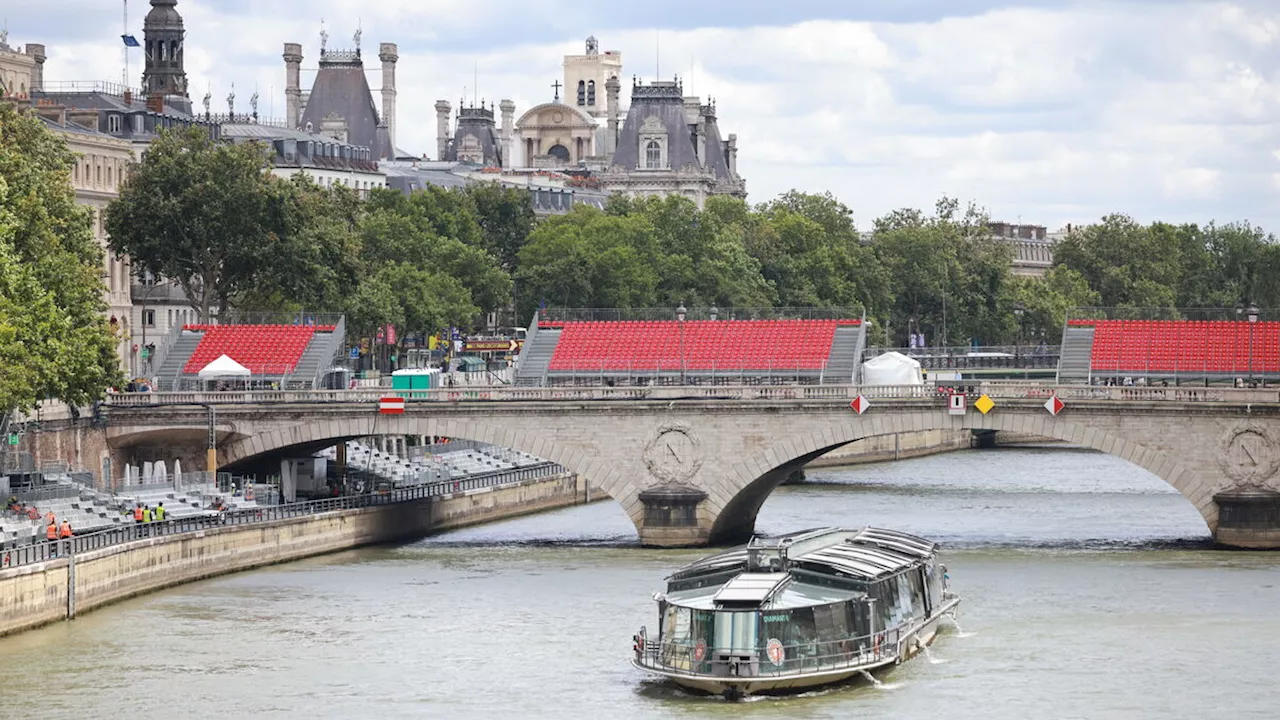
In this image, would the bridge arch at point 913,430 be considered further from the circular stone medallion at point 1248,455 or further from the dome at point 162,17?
the dome at point 162,17

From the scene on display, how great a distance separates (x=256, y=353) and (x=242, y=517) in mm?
21131

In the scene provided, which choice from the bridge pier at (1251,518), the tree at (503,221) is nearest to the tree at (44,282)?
the bridge pier at (1251,518)

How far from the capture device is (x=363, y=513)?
99.8m

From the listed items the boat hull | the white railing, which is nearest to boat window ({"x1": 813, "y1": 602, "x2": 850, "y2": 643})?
the boat hull

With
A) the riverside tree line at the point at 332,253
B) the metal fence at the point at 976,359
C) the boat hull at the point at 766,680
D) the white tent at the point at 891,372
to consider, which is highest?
the riverside tree line at the point at 332,253

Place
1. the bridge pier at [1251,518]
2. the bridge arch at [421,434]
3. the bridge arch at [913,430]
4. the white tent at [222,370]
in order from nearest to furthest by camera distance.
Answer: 1. the bridge pier at [1251,518]
2. the bridge arch at [913,430]
3. the bridge arch at [421,434]
4. the white tent at [222,370]

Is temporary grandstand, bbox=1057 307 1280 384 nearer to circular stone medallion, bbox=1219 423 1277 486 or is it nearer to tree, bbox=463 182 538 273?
circular stone medallion, bbox=1219 423 1277 486

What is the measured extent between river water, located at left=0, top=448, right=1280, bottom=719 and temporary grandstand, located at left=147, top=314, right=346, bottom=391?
11540 mm

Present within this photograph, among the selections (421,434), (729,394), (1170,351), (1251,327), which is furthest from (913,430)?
(421,434)

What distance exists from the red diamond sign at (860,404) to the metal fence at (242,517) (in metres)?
17.5

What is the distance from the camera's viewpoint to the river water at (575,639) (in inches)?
2628

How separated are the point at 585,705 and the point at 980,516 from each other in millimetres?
46336

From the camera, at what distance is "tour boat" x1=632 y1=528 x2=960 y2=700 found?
220 feet

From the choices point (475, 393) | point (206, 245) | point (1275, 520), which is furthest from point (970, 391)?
point (206, 245)
